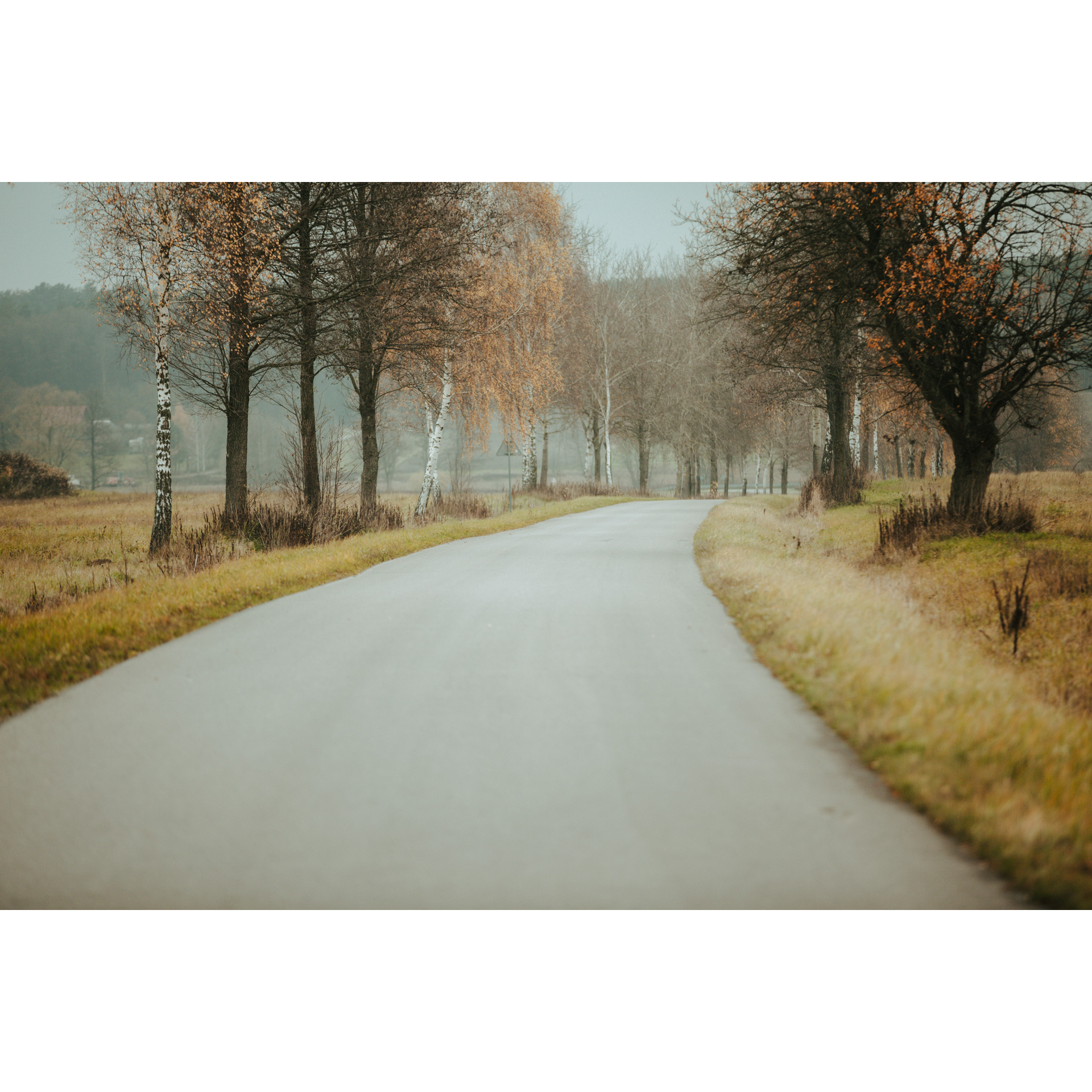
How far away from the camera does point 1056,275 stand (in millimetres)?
10586

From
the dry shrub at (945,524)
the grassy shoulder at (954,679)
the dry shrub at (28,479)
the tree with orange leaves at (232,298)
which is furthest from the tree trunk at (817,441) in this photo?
the dry shrub at (28,479)

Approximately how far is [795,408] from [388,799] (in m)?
31.9

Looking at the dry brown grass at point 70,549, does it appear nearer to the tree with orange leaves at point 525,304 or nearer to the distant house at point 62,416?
the tree with orange leaves at point 525,304

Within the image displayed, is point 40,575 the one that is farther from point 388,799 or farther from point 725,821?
point 725,821

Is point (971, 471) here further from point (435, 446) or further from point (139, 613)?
point (435, 446)

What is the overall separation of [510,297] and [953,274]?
15425 millimetres

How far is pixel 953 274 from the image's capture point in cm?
1000

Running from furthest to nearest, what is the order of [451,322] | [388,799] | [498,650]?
[451,322], [498,650], [388,799]

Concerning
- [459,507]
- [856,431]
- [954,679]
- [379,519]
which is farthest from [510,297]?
[954,679]

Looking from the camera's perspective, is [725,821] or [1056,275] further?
[1056,275]

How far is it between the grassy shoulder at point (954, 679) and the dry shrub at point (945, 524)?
0.53 m

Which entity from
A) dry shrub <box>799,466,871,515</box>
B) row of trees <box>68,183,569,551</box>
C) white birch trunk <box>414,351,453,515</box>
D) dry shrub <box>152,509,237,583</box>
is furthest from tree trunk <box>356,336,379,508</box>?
dry shrub <box>799,466,871,515</box>

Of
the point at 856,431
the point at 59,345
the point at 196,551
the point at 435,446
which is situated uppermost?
the point at 59,345

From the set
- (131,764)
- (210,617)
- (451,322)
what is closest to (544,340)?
(451,322)
